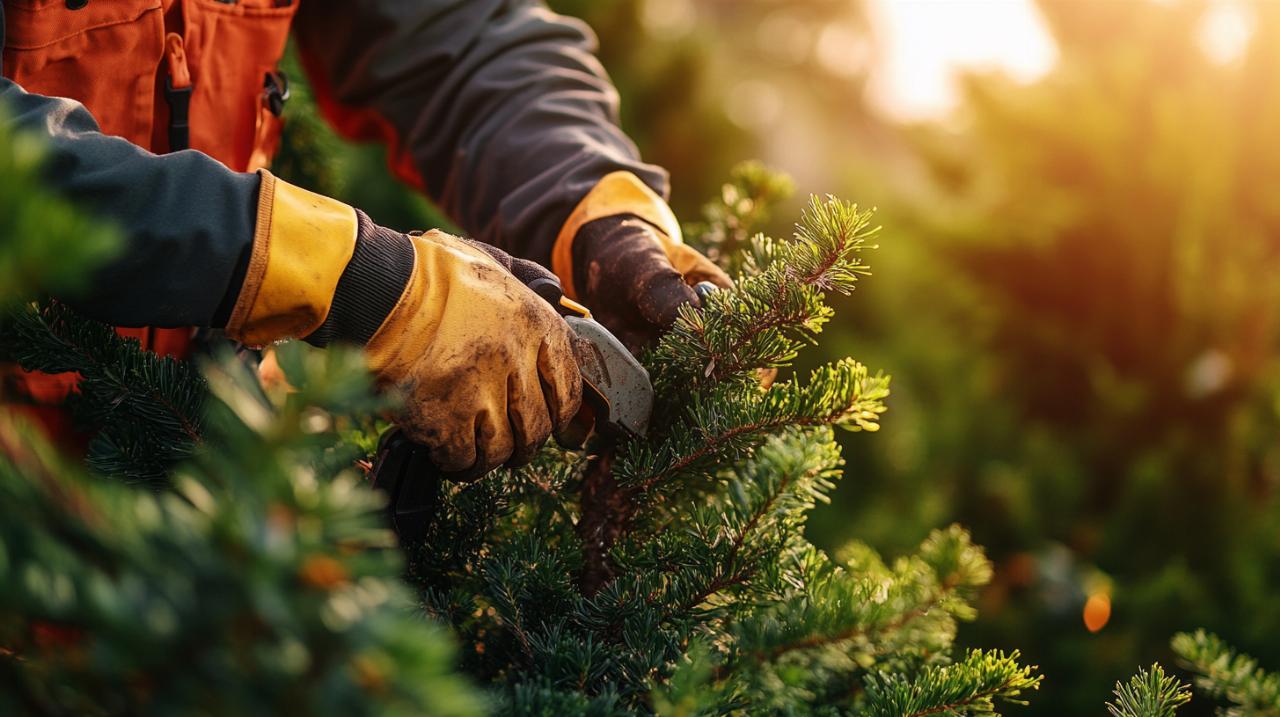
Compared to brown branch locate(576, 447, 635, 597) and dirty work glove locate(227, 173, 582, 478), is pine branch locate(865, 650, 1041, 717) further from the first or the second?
dirty work glove locate(227, 173, 582, 478)

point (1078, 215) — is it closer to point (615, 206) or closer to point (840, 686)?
point (615, 206)

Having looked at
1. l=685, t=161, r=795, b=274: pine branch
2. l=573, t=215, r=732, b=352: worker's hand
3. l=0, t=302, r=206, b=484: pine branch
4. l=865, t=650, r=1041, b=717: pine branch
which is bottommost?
l=0, t=302, r=206, b=484: pine branch

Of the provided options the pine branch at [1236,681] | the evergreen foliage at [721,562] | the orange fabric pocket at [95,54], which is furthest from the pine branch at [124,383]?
the pine branch at [1236,681]

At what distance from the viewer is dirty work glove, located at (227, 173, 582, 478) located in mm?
1195

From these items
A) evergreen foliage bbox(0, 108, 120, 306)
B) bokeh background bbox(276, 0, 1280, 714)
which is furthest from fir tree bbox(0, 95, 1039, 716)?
bokeh background bbox(276, 0, 1280, 714)

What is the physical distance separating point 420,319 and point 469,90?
3.32 ft

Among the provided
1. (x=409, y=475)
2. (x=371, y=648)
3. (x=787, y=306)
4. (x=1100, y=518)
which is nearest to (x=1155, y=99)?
(x=1100, y=518)

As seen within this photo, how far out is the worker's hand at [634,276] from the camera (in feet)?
4.64

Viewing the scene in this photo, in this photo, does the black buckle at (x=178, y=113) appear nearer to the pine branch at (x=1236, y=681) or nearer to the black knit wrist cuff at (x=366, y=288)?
the black knit wrist cuff at (x=366, y=288)

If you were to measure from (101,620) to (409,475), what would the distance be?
0.69 meters

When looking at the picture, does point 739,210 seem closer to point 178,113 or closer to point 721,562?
point 721,562

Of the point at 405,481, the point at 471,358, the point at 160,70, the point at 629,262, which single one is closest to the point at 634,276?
the point at 629,262

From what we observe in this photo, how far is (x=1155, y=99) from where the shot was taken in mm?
3699

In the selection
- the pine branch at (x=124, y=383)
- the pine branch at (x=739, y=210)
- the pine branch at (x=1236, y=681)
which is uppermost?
the pine branch at (x=739, y=210)
